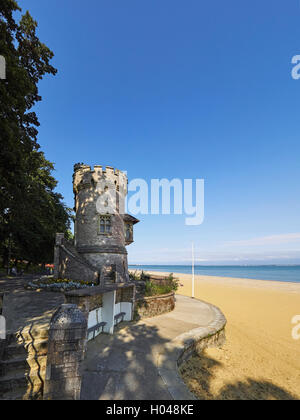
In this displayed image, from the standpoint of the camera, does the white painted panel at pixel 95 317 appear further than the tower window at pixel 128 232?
No

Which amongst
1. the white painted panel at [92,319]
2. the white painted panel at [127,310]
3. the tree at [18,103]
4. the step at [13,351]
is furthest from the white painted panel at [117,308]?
the tree at [18,103]

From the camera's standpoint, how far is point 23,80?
885 centimetres

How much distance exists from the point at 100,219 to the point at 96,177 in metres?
3.73

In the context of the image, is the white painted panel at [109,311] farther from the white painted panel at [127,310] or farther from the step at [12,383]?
the step at [12,383]

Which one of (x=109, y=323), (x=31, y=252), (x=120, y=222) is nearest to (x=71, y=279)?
(x=120, y=222)

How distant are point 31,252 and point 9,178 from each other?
18.2m

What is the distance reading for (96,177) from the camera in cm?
1611

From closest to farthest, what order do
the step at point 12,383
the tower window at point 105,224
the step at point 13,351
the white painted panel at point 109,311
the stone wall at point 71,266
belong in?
the step at point 12,383
the step at point 13,351
the white painted panel at point 109,311
the stone wall at point 71,266
the tower window at point 105,224

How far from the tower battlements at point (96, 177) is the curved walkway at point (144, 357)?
1122 cm

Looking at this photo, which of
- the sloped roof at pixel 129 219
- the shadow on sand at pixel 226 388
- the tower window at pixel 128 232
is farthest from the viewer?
the tower window at pixel 128 232

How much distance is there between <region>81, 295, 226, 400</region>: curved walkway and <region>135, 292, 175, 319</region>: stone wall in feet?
1.57

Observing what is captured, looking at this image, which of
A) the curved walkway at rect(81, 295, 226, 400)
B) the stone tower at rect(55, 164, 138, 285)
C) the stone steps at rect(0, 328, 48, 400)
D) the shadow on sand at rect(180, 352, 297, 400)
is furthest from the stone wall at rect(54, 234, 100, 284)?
the shadow on sand at rect(180, 352, 297, 400)

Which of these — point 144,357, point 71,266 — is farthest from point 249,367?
point 71,266

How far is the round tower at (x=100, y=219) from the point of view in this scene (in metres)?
15.1
